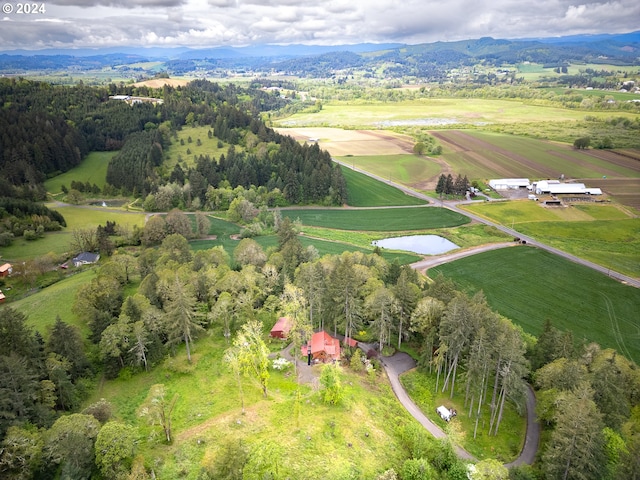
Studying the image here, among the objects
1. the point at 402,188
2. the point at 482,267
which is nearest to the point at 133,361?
the point at 482,267

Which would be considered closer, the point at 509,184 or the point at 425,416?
the point at 425,416

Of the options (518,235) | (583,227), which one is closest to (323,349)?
(518,235)

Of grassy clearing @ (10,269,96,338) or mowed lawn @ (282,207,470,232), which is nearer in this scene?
grassy clearing @ (10,269,96,338)

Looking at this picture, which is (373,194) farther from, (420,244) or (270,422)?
(270,422)

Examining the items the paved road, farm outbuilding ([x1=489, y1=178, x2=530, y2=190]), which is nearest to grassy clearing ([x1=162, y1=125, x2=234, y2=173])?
farm outbuilding ([x1=489, y1=178, x2=530, y2=190])

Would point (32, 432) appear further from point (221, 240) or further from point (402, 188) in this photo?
point (402, 188)

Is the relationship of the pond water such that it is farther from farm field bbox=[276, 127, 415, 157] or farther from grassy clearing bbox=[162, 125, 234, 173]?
farm field bbox=[276, 127, 415, 157]
